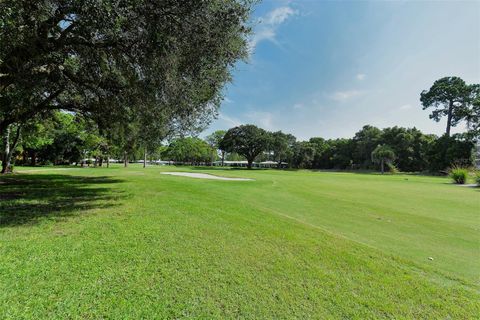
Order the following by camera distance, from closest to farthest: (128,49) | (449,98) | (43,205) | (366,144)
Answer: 1. (128,49)
2. (43,205)
3. (449,98)
4. (366,144)

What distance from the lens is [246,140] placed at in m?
61.2

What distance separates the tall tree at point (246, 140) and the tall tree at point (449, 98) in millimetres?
37454

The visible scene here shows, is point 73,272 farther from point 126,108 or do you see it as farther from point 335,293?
point 126,108

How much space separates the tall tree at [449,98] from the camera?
5366 centimetres

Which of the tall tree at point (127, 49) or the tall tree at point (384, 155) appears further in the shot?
the tall tree at point (384, 155)

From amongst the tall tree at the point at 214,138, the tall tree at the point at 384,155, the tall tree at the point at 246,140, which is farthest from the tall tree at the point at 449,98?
the tall tree at the point at 214,138

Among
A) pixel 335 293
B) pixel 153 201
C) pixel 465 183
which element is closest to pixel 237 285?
pixel 335 293

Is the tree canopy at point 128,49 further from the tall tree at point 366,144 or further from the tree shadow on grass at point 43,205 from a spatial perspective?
the tall tree at point 366,144

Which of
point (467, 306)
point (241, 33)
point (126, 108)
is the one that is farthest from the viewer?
point (126, 108)

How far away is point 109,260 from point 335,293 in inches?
134

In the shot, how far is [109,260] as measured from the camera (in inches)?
159

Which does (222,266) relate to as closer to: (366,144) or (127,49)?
Result: (127,49)

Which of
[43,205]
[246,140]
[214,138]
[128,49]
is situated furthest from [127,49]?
[214,138]

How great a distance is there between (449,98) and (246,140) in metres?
44.5
